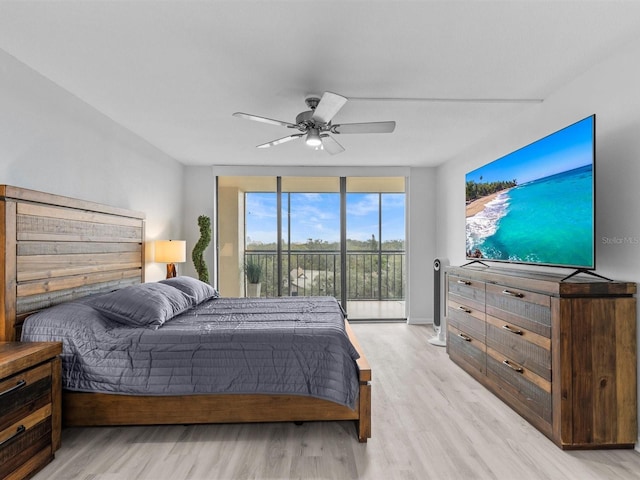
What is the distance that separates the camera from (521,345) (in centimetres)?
272

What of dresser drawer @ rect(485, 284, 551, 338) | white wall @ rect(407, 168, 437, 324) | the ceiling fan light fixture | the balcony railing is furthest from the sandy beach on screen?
the balcony railing

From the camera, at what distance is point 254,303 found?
12.6 feet

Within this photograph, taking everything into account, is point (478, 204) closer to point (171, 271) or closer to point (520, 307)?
point (520, 307)

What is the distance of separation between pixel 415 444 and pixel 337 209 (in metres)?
4.09

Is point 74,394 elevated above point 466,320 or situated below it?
below

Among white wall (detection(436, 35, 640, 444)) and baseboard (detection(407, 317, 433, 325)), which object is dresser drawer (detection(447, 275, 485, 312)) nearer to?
white wall (detection(436, 35, 640, 444))

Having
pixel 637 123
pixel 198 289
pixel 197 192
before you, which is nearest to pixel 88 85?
pixel 198 289

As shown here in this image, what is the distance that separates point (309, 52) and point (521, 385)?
268 cm

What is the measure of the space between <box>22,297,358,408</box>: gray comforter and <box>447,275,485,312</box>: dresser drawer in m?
1.48

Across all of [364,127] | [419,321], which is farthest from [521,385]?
[419,321]

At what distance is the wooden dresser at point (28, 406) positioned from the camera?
1.90 metres

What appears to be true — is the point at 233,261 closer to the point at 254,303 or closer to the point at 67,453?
the point at 254,303

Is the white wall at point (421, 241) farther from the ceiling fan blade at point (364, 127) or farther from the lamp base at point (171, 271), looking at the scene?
the lamp base at point (171, 271)

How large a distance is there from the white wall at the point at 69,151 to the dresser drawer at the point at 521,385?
3681 millimetres
